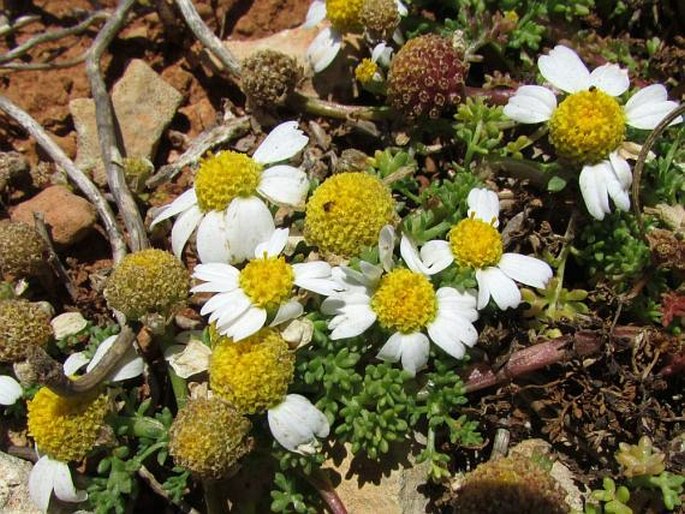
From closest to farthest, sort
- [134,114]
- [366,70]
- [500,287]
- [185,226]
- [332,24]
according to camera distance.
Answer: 1. [500,287]
2. [185,226]
3. [366,70]
4. [332,24]
5. [134,114]

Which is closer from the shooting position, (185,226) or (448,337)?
(448,337)

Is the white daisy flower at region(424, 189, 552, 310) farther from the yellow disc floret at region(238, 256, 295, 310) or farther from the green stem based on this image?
the green stem

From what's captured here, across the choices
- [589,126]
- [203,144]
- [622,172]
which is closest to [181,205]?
[203,144]

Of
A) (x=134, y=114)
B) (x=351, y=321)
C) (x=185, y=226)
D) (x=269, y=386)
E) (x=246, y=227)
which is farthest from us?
(x=134, y=114)

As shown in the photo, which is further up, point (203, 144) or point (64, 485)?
point (203, 144)

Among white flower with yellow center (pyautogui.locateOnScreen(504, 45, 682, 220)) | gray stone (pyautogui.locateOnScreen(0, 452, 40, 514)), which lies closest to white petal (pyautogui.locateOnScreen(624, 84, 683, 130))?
white flower with yellow center (pyautogui.locateOnScreen(504, 45, 682, 220))

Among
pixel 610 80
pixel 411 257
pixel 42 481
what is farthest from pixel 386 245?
pixel 42 481

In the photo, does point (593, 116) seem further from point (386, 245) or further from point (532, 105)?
point (386, 245)

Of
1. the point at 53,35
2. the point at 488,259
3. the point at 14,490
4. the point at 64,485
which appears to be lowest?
the point at 14,490
